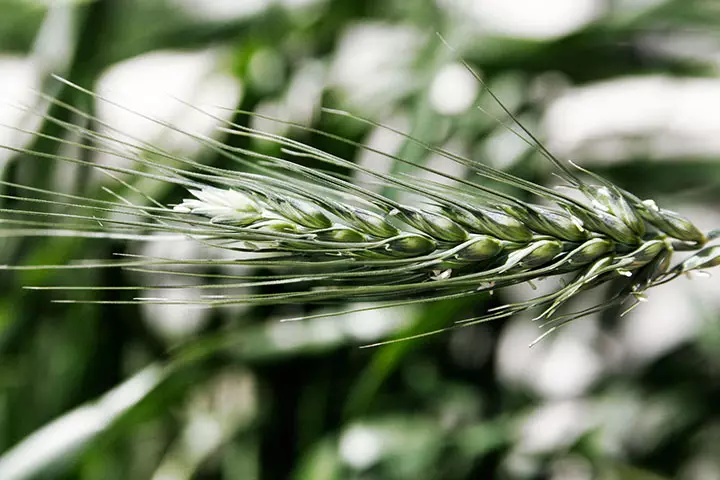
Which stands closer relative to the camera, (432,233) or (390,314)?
(432,233)

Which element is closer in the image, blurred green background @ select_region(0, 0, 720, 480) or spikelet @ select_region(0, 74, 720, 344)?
spikelet @ select_region(0, 74, 720, 344)

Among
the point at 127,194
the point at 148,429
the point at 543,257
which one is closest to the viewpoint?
the point at 543,257

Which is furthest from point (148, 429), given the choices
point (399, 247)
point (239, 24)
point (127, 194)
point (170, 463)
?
point (399, 247)

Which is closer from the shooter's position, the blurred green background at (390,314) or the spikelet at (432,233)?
the spikelet at (432,233)

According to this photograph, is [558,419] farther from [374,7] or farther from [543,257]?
[543,257]

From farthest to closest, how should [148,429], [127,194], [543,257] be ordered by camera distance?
1. [148,429]
2. [127,194]
3. [543,257]

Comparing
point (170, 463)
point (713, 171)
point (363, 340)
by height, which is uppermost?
point (713, 171)

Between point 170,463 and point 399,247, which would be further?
point 170,463

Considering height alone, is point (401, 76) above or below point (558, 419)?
above
